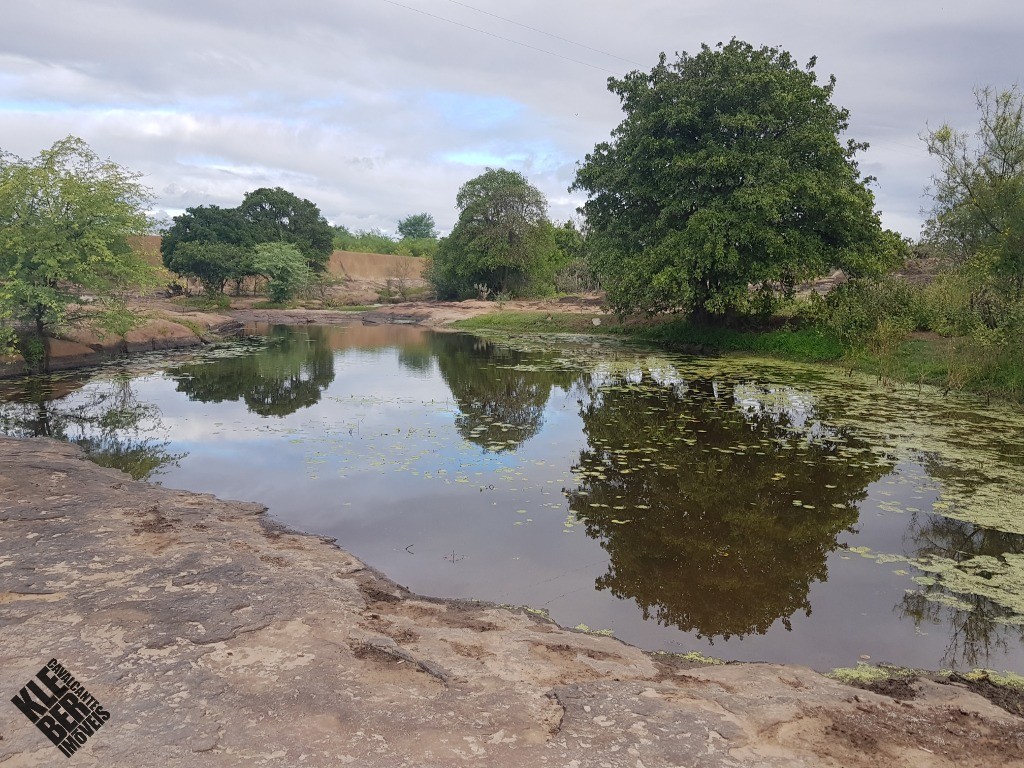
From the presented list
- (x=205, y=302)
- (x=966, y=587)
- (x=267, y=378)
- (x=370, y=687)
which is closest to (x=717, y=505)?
(x=966, y=587)

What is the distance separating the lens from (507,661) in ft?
13.0

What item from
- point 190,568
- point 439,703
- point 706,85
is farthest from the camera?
point 706,85

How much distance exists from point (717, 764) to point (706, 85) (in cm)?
2116

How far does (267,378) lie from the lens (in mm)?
17547

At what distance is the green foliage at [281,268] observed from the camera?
43.8m

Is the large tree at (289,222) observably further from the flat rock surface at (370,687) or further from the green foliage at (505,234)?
the flat rock surface at (370,687)

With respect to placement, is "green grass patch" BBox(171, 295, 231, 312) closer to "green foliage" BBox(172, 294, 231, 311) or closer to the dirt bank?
"green foliage" BBox(172, 294, 231, 311)

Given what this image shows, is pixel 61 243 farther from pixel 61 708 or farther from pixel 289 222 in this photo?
pixel 289 222

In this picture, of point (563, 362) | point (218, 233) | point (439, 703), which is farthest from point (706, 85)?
point (218, 233)

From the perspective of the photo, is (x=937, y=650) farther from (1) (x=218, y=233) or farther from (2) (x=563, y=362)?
(1) (x=218, y=233)

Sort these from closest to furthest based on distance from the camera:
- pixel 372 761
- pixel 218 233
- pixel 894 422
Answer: pixel 372 761
pixel 894 422
pixel 218 233

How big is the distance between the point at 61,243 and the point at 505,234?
28.8 meters

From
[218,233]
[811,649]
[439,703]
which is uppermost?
[218,233]

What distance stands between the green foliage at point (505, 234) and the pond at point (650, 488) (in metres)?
26.7
